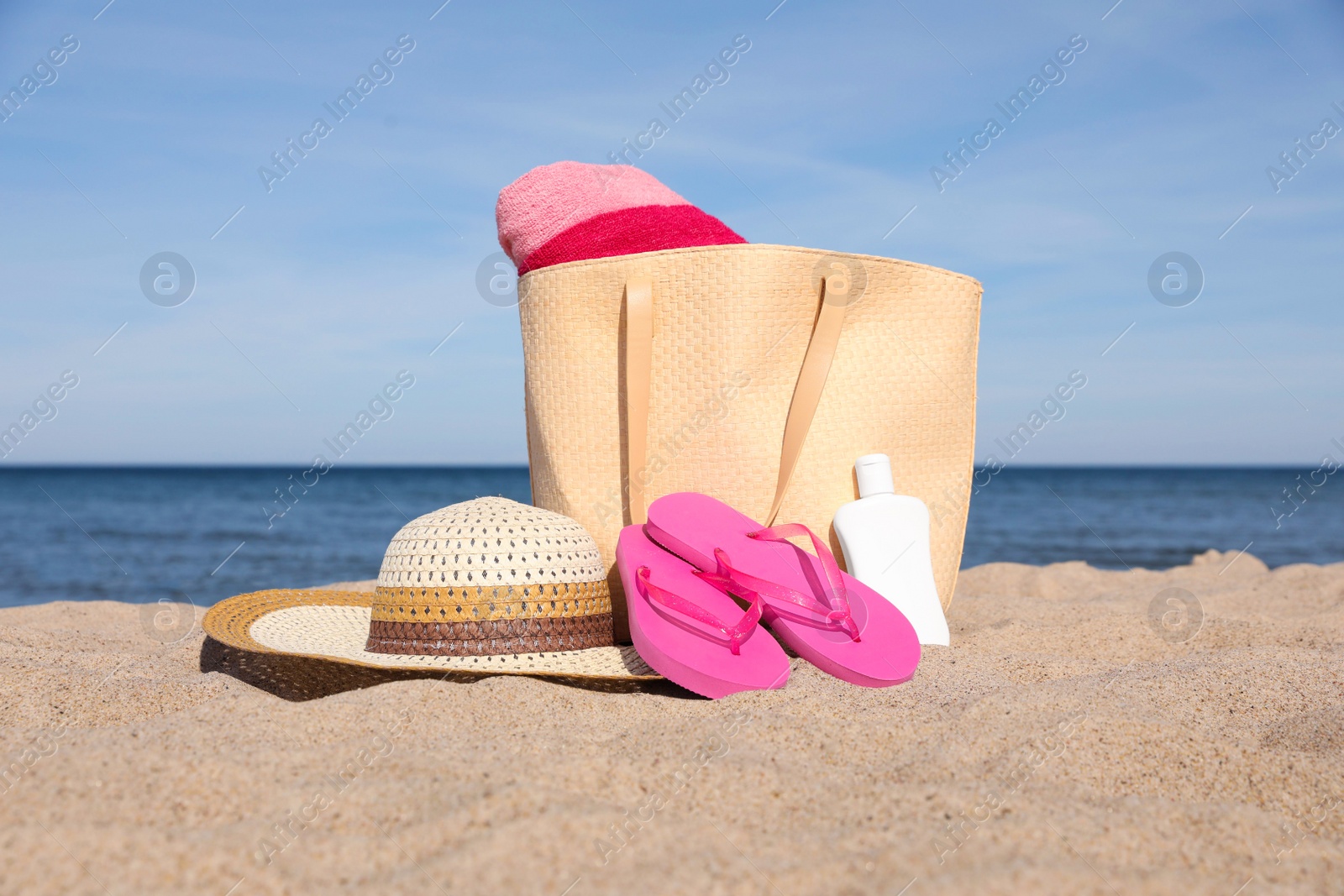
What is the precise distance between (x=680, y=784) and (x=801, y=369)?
1329 mm

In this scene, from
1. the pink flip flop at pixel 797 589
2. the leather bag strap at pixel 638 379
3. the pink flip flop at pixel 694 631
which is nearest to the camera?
the pink flip flop at pixel 694 631

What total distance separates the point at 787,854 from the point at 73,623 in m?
2.86

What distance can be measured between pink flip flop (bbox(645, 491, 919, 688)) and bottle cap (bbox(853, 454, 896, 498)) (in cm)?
26

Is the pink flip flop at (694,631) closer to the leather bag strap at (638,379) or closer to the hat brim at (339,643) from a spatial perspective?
the hat brim at (339,643)

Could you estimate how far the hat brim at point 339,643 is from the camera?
1791mm

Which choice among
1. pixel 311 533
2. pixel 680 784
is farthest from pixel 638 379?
pixel 311 533

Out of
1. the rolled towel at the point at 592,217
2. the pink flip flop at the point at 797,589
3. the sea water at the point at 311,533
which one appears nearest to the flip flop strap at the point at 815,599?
the pink flip flop at the point at 797,589

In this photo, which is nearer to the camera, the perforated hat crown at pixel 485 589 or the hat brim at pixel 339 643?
the hat brim at pixel 339 643

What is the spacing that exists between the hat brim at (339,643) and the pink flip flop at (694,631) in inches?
3.1

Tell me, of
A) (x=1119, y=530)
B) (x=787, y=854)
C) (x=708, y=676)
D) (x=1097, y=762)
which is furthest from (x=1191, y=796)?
(x=1119, y=530)

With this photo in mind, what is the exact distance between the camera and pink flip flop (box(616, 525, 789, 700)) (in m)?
1.73

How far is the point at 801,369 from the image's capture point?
228cm

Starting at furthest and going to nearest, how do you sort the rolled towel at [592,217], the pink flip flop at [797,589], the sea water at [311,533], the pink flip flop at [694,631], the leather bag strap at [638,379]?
1. the sea water at [311,533]
2. the rolled towel at [592,217]
3. the leather bag strap at [638,379]
4. the pink flip flop at [797,589]
5. the pink flip flop at [694,631]

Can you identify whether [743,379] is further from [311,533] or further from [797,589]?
[311,533]
